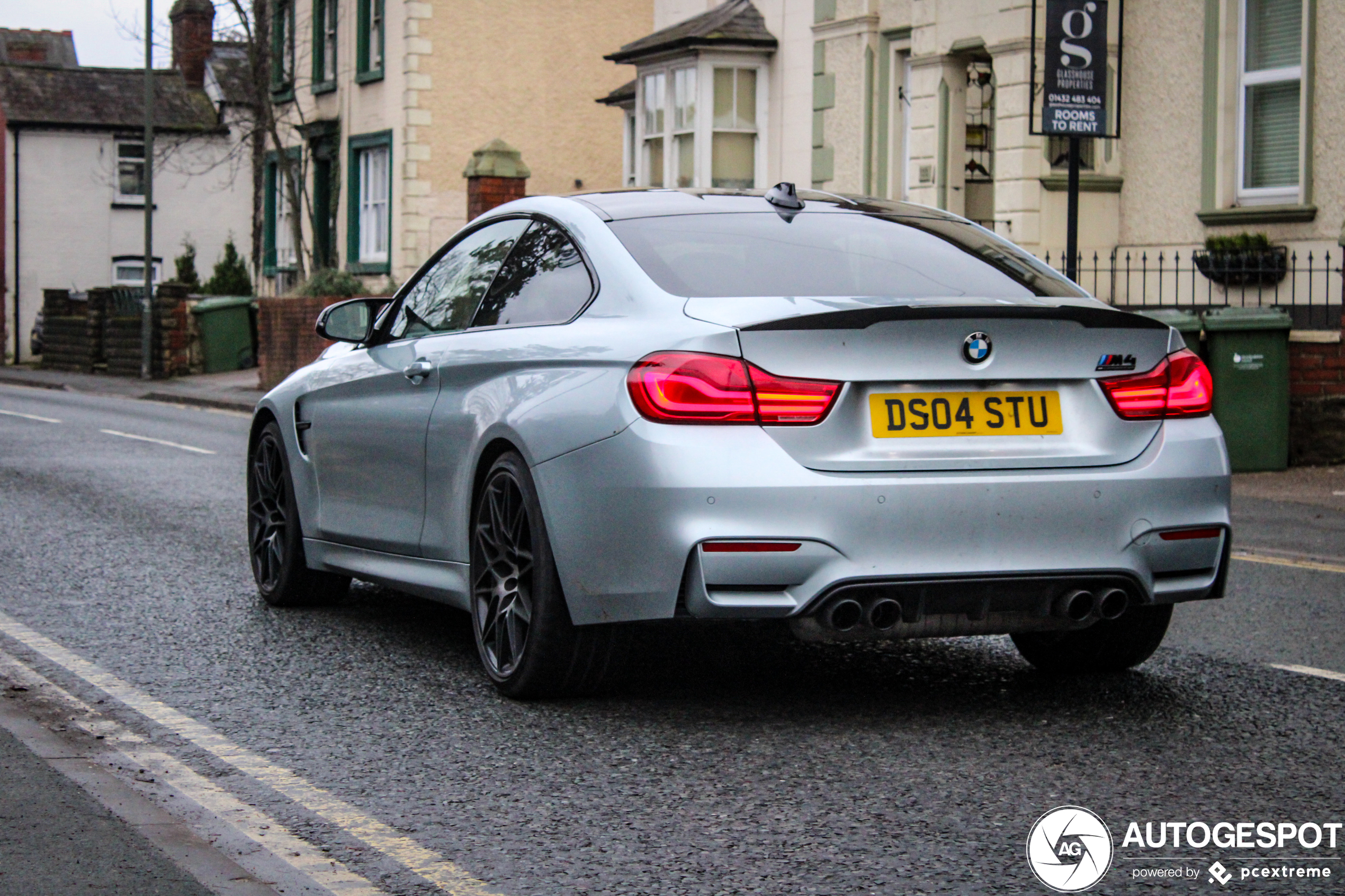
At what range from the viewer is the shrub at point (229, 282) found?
44156 mm

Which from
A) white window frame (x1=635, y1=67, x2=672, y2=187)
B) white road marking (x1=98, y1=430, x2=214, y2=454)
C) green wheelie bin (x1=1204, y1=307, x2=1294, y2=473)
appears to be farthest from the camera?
white window frame (x1=635, y1=67, x2=672, y2=187)

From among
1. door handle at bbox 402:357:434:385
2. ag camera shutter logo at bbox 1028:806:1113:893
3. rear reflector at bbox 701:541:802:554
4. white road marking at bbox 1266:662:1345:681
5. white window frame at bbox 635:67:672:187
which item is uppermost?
white window frame at bbox 635:67:672:187

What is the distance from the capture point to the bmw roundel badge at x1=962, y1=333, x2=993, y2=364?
202 inches

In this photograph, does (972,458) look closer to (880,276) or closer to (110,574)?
(880,276)

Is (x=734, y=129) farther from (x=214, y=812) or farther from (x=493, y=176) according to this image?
(x=214, y=812)

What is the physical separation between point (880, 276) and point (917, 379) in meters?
0.68

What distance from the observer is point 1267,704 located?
5.76m

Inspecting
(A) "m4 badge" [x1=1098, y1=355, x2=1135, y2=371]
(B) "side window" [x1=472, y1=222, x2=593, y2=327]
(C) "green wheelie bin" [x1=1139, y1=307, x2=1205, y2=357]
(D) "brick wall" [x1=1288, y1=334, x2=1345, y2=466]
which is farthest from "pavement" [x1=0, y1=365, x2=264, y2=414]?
(A) "m4 badge" [x1=1098, y1=355, x2=1135, y2=371]

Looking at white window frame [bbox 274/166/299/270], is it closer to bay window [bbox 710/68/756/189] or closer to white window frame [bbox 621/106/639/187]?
white window frame [bbox 621/106/639/187]

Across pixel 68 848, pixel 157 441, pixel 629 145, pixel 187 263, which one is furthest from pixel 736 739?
pixel 187 263

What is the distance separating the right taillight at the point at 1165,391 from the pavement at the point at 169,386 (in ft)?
64.0

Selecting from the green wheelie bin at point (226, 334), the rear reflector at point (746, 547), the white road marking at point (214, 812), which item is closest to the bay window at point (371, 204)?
the green wheelie bin at point (226, 334)

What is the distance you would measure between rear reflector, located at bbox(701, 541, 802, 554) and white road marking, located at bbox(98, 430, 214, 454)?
39.8 feet

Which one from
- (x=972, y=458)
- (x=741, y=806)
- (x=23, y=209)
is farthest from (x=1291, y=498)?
(x=23, y=209)
